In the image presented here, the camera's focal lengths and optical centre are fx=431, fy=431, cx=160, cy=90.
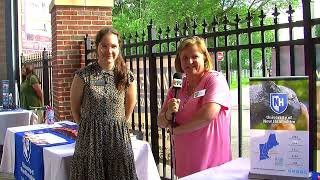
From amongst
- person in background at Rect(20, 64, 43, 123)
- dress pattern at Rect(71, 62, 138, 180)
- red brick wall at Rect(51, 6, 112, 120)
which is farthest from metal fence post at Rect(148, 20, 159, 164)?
person in background at Rect(20, 64, 43, 123)

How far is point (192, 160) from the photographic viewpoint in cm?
288

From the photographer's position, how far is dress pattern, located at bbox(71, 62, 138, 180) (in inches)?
137

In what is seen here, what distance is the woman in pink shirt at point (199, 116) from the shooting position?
2.75 m

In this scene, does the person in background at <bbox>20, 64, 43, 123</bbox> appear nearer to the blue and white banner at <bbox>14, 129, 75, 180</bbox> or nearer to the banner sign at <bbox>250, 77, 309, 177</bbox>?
the blue and white banner at <bbox>14, 129, 75, 180</bbox>

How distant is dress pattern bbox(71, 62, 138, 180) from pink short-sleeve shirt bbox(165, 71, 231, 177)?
80cm

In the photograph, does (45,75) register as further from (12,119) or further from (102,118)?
(102,118)

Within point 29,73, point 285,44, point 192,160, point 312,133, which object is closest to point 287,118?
point 312,133

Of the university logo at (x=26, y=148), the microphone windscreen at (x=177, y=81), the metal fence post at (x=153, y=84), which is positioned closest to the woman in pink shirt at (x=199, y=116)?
the microphone windscreen at (x=177, y=81)

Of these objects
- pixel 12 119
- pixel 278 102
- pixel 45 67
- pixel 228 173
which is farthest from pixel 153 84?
pixel 45 67

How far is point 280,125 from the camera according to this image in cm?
183

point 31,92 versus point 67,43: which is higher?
point 67,43

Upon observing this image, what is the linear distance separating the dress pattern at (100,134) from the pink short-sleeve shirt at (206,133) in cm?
80

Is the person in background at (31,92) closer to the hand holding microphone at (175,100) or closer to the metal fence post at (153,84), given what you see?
the metal fence post at (153,84)

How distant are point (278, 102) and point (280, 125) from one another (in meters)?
0.10
